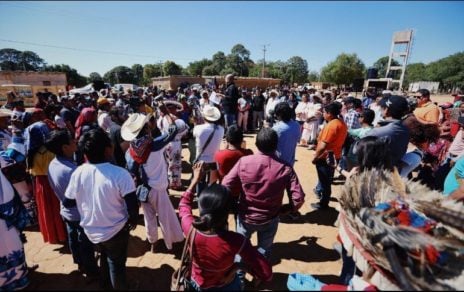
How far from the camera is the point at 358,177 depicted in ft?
6.19

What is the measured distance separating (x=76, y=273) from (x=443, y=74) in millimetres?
87049

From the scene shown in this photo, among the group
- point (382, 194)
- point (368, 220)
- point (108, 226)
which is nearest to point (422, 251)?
point (368, 220)

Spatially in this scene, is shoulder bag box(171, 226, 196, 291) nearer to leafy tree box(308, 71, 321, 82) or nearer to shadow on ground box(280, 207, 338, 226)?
shadow on ground box(280, 207, 338, 226)

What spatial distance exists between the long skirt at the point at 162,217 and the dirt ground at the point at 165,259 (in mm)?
268

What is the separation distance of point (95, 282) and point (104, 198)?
1627 mm

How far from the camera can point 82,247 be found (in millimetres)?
2893

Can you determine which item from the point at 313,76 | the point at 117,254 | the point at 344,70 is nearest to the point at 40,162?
the point at 117,254

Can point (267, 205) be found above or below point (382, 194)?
below

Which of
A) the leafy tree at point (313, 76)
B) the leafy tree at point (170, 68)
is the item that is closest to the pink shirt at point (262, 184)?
the leafy tree at point (170, 68)

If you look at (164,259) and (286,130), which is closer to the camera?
(164,259)

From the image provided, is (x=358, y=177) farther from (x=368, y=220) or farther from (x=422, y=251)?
(x=422, y=251)

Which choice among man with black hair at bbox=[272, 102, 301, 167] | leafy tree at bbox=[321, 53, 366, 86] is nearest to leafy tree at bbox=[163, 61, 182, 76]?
leafy tree at bbox=[321, 53, 366, 86]

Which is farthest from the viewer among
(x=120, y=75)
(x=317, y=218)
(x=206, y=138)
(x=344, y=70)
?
(x=120, y=75)

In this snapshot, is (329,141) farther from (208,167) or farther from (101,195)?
(101,195)
